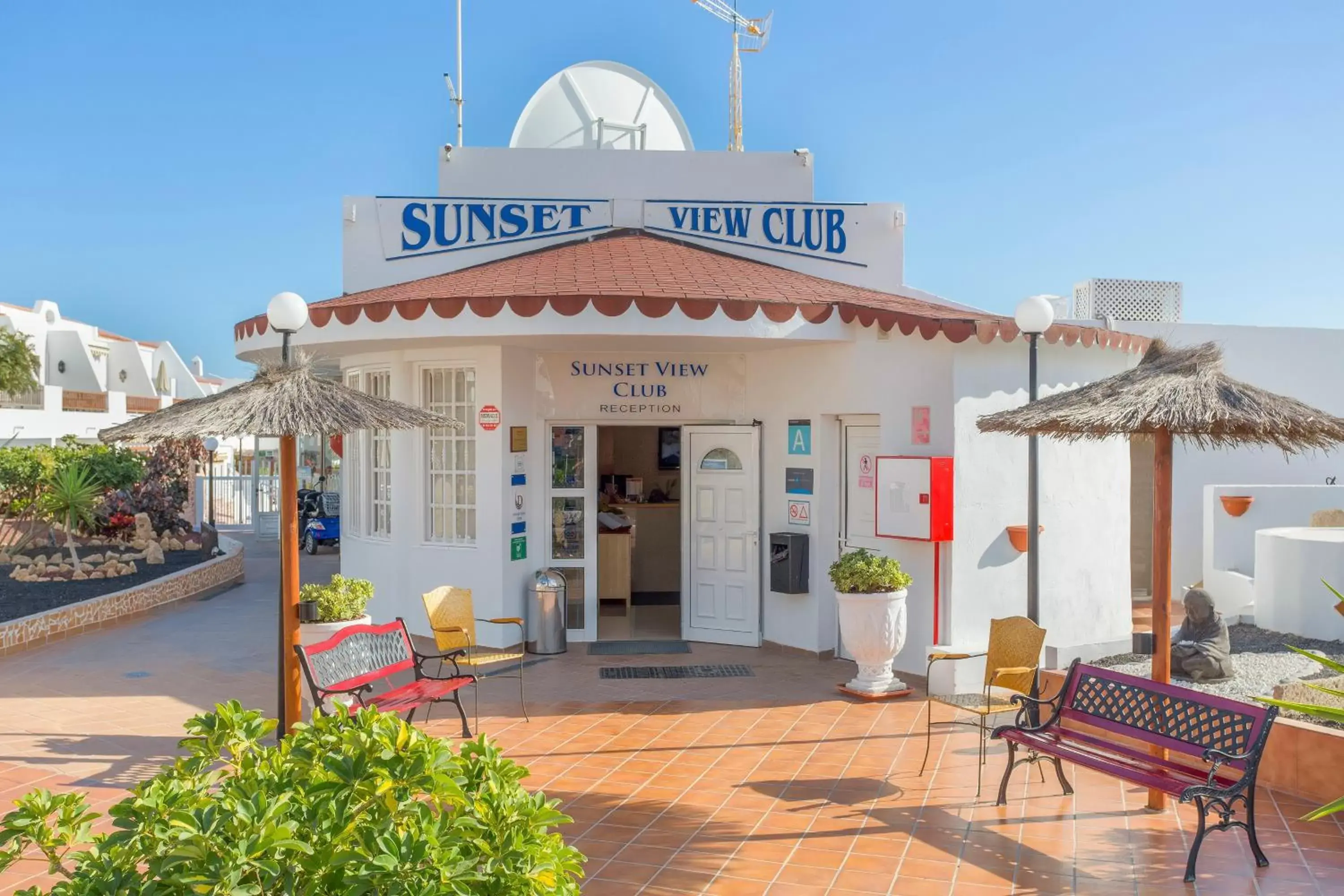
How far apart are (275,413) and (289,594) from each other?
115 centimetres

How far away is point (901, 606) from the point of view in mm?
8398

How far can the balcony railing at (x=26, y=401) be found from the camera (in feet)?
111

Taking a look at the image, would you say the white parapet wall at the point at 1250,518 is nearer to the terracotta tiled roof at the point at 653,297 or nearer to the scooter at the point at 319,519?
the terracotta tiled roof at the point at 653,297

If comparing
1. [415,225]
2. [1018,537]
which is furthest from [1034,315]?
[415,225]

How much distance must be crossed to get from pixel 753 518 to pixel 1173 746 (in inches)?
206

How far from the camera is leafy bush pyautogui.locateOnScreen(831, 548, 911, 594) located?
8.29 metres

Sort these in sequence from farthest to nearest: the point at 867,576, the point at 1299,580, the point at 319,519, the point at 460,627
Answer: the point at 319,519, the point at 1299,580, the point at 867,576, the point at 460,627

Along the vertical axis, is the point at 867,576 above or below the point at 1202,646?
above

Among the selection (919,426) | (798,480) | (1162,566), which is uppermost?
(919,426)

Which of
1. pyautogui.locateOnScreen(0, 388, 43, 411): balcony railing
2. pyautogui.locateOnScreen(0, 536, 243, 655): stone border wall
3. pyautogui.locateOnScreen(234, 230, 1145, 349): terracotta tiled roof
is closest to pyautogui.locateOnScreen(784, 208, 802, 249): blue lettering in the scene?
pyautogui.locateOnScreen(234, 230, 1145, 349): terracotta tiled roof

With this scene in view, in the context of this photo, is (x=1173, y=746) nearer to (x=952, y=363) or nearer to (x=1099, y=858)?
(x=1099, y=858)

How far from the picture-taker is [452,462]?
34.3ft

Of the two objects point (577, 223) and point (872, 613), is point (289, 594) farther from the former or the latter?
point (577, 223)

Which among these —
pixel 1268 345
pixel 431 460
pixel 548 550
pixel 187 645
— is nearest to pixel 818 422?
pixel 548 550
